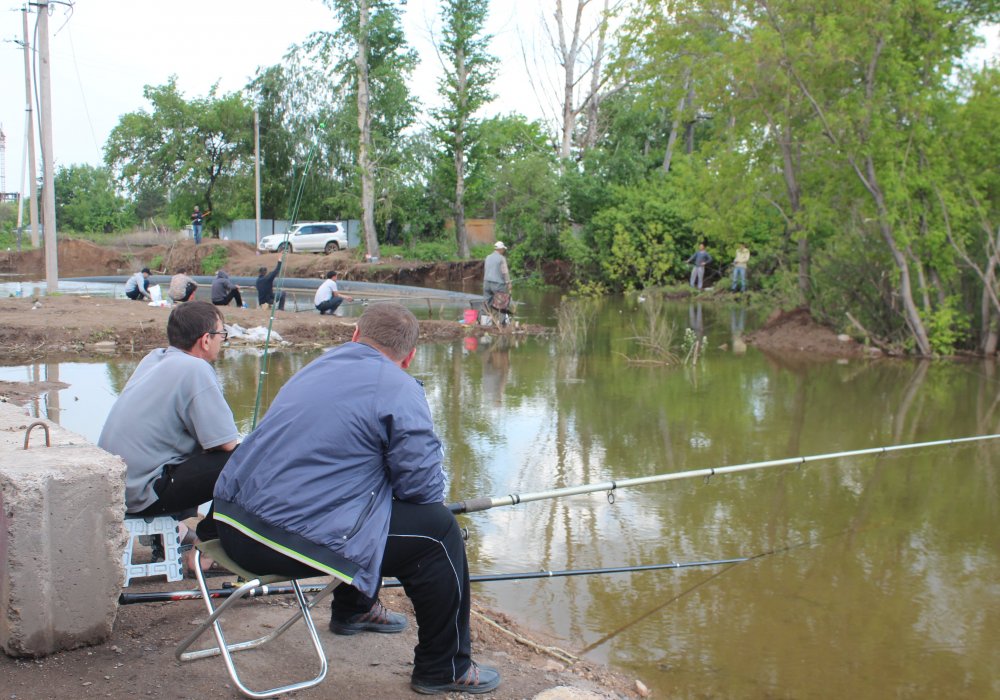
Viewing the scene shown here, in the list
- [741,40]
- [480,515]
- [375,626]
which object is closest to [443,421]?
[480,515]

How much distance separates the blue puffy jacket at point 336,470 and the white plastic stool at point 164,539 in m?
0.98

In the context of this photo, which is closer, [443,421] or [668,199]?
[443,421]

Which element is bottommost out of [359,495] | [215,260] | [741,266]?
[359,495]

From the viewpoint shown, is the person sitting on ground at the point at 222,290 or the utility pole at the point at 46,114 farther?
the utility pole at the point at 46,114

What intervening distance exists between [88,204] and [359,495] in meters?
70.6

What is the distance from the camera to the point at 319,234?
39.3 metres

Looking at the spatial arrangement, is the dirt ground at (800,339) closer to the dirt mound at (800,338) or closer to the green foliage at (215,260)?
the dirt mound at (800,338)

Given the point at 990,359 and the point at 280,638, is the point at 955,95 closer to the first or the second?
the point at 990,359

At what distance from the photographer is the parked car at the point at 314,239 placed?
1502 inches

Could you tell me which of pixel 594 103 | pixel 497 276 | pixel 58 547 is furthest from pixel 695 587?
pixel 594 103

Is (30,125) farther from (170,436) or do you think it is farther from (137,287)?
(170,436)

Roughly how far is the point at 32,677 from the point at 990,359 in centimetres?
1402

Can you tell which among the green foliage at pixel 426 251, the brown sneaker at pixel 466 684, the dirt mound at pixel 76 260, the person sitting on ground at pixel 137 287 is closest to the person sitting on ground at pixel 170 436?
the brown sneaker at pixel 466 684

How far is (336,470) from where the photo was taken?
3.17m
